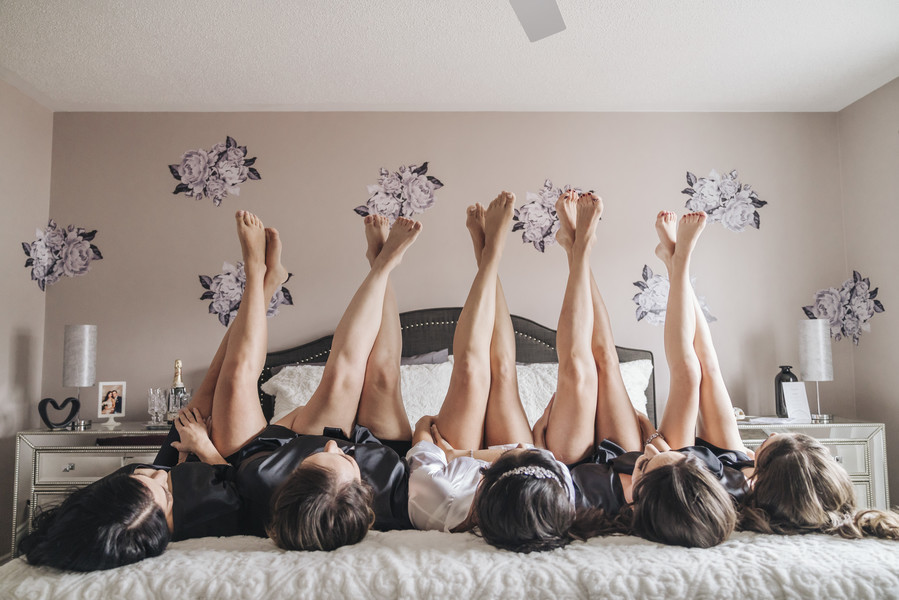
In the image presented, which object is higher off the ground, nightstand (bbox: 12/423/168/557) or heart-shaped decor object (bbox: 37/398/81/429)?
heart-shaped decor object (bbox: 37/398/81/429)

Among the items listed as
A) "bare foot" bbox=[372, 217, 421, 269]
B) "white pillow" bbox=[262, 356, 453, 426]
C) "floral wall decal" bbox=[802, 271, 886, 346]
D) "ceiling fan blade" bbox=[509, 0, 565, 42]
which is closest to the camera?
"ceiling fan blade" bbox=[509, 0, 565, 42]

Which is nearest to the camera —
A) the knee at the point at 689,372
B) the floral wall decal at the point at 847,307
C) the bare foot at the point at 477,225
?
the knee at the point at 689,372

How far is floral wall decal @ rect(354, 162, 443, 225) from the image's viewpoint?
12.0 ft

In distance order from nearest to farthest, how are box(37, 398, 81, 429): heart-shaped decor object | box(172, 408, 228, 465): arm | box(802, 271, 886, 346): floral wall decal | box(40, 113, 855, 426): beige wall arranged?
box(172, 408, 228, 465): arm
box(37, 398, 81, 429): heart-shaped decor object
box(802, 271, 886, 346): floral wall decal
box(40, 113, 855, 426): beige wall

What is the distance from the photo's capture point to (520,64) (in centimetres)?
316

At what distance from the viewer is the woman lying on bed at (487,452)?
127 centimetres

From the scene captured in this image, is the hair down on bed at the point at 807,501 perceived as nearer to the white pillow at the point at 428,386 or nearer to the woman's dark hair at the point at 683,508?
the woman's dark hair at the point at 683,508

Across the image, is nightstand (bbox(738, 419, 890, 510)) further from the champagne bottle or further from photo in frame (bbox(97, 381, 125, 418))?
photo in frame (bbox(97, 381, 125, 418))

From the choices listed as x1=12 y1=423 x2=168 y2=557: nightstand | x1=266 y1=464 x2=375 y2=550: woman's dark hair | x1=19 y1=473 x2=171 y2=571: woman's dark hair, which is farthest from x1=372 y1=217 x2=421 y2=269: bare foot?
x1=12 y1=423 x2=168 y2=557: nightstand

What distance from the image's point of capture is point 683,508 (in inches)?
49.6

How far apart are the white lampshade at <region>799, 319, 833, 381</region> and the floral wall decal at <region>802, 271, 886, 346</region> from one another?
324 millimetres

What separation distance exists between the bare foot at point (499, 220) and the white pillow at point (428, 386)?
3.49 ft

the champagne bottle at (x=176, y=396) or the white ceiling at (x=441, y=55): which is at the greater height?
the white ceiling at (x=441, y=55)

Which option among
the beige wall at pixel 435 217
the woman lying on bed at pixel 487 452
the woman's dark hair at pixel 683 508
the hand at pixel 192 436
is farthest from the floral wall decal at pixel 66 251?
the woman's dark hair at pixel 683 508
